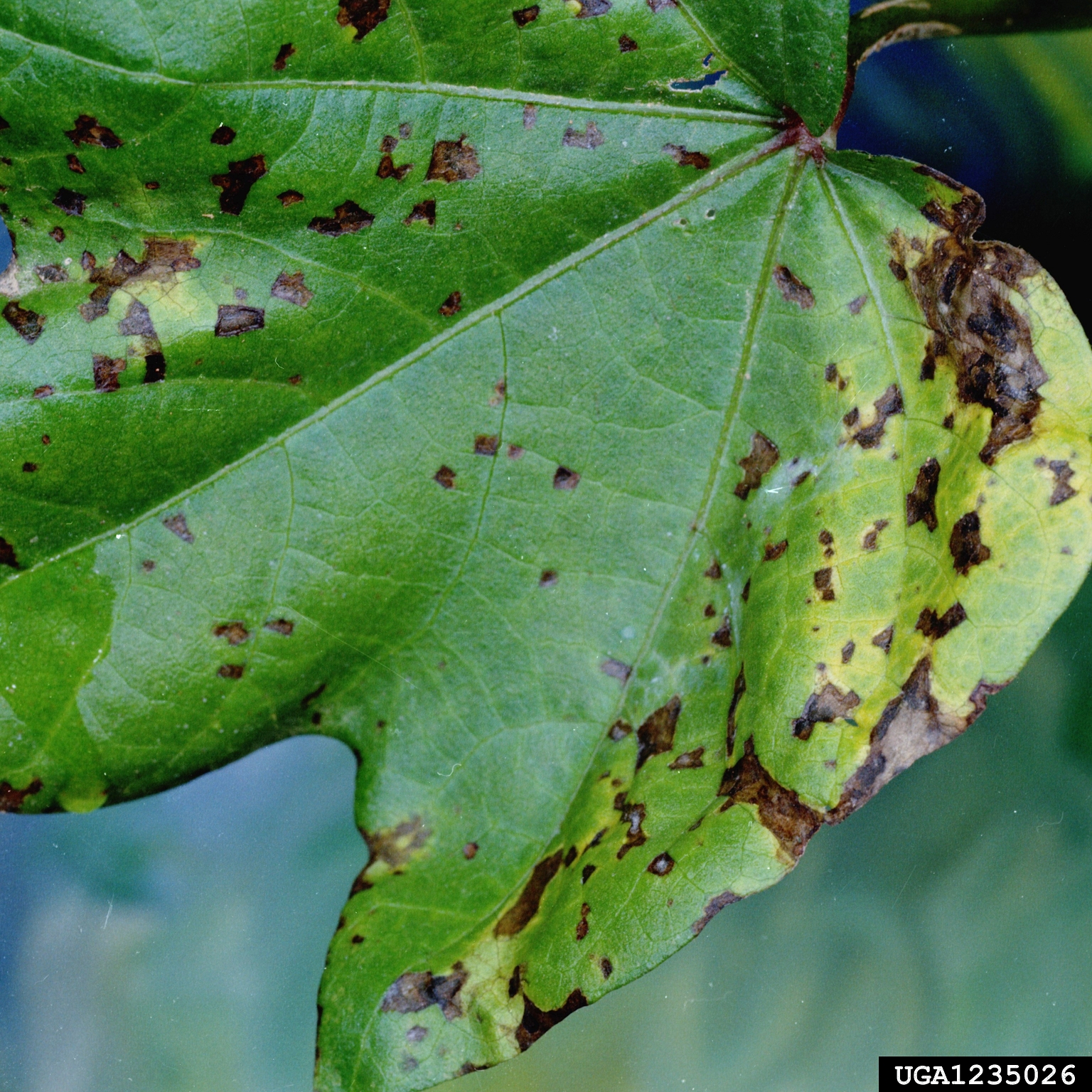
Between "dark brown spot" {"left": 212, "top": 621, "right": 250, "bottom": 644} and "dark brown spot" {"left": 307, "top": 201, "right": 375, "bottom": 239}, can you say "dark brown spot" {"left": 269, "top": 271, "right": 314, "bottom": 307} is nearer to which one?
"dark brown spot" {"left": 307, "top": 201, "right": 375, "bottom": 239}

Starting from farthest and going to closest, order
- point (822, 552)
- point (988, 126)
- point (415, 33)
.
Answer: point (988, 126) < point (822, 552) < point (415, 33)

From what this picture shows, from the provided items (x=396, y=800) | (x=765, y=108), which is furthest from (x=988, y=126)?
(x=396, y=800)

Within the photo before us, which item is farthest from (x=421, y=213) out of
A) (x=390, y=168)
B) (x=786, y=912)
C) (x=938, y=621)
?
(x=786, y=912)

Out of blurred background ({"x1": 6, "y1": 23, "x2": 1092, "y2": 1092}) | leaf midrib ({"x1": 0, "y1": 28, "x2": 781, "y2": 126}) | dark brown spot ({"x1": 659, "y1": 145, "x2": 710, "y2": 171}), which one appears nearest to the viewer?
leaf midrib ({"x1": 0, "y1": 28, "x2": 781, "y2": 126})

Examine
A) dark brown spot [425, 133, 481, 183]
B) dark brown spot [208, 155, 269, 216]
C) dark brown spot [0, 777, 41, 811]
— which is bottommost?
dark brown spot [0, 777, 41, 811]

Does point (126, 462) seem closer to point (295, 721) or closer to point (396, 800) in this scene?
point (295, 721)

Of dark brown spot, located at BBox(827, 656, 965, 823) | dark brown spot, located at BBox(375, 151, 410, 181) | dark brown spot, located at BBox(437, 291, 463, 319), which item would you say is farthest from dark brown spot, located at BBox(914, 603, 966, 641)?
dark brown spot, located at BBox(375, 151, 410, 181)

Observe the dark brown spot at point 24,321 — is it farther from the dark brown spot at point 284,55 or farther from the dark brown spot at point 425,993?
the dark brown spot at point 425,993
